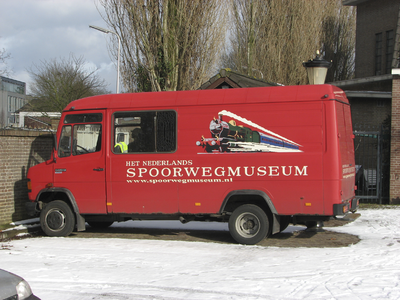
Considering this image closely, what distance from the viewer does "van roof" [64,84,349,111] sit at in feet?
27.6

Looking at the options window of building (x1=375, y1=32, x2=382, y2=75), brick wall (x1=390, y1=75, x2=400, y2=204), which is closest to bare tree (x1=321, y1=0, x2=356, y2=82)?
window of building (x1=375, y1=32, x2=382, y2=75)

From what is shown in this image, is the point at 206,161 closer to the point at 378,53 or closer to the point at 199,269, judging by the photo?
the point at 199,269

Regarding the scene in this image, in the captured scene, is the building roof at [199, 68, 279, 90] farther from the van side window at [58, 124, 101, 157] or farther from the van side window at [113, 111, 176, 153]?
the van side window at [58, 124, 101, 157]

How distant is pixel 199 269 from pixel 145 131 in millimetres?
3423

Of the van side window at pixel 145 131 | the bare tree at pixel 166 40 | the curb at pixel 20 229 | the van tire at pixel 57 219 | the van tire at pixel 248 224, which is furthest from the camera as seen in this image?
the bare tree at pixel 166 40

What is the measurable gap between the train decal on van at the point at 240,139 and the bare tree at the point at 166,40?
9437 mm

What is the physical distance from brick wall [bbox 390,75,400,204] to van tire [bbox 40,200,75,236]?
1021cm

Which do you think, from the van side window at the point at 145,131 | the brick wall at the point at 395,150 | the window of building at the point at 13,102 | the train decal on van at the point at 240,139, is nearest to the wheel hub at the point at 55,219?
the van side window at the point at 145,131

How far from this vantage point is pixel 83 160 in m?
9.64

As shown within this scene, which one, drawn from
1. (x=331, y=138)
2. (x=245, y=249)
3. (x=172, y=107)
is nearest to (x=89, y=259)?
(x=245, y=249)

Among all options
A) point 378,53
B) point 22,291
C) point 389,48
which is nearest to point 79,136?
point 22,291

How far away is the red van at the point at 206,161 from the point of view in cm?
834

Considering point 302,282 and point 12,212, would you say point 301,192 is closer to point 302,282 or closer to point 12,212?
point 302,282

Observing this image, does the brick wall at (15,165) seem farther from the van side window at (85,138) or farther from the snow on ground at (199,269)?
the van side window at (85,138)
